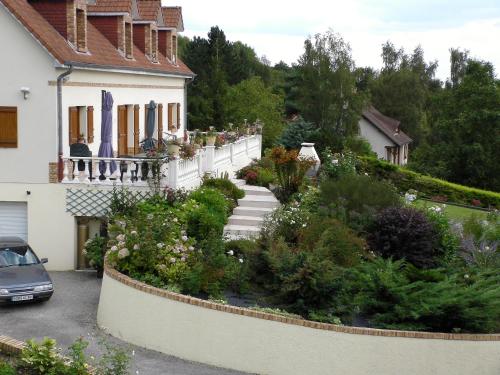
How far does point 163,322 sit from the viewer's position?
50.5ft

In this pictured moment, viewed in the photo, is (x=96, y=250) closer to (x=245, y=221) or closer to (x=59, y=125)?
(x=59, y=125)

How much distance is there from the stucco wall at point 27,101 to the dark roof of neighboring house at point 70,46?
280 mm

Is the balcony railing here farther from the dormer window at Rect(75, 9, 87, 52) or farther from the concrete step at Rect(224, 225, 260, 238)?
the dormer window at Rect(75, 9, 87, 52)

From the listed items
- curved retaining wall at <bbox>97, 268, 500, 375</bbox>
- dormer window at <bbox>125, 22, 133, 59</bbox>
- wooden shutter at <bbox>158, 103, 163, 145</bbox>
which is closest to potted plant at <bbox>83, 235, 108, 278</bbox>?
curved retaining wall at <bbox>97, 268, 500, 375</bbox>

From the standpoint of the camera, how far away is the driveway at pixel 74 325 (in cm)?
1455

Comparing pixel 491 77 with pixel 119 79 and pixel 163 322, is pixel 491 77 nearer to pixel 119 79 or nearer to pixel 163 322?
pixel 119 79

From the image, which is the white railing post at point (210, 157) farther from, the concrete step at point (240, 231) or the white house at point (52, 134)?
the concrete step at point (240, 231)

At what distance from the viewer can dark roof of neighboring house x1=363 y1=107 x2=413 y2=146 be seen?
70.4m

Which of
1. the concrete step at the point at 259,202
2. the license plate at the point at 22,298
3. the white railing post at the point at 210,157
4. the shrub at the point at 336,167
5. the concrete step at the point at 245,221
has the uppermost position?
the white railing post at the point at 210,157

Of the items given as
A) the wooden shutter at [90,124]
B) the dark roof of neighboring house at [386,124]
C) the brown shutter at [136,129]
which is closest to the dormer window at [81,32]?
the wooden shutter at [90,124]

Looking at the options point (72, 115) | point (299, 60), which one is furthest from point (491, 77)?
point (72, 115)

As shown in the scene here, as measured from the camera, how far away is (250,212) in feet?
77.9

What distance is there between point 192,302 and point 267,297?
169cm

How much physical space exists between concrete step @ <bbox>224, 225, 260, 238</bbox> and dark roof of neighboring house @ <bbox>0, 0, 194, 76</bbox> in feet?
20.4
